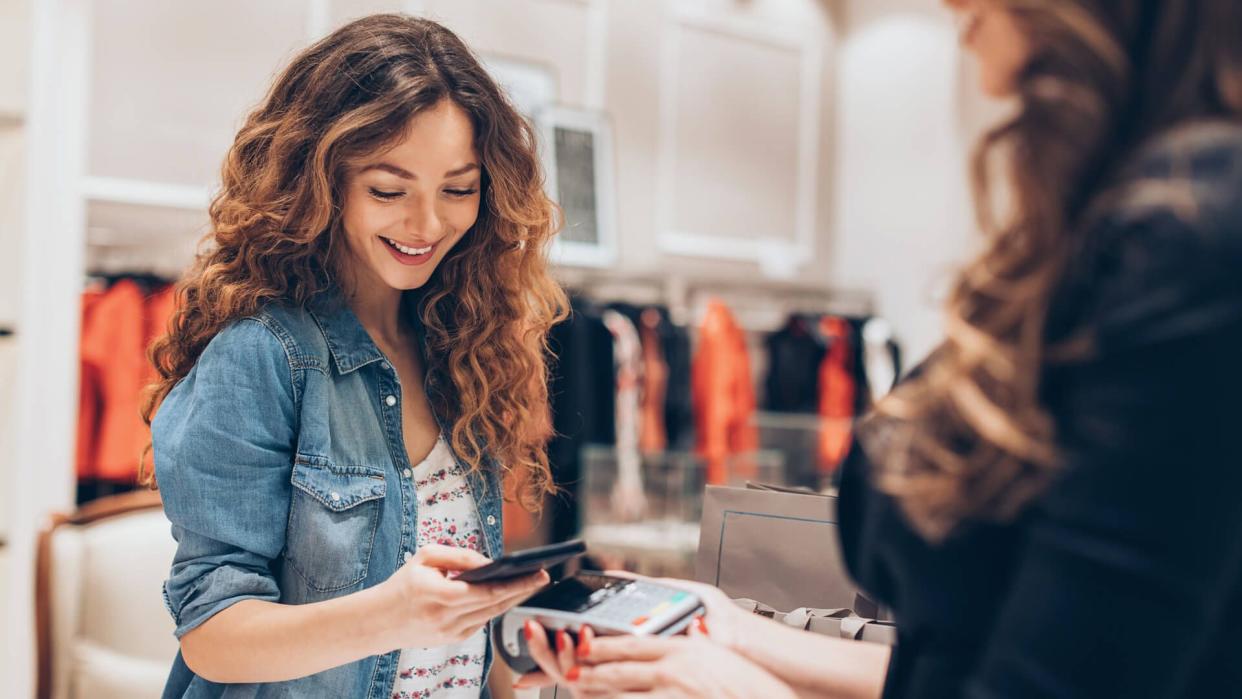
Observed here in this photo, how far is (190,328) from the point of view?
1245 mm

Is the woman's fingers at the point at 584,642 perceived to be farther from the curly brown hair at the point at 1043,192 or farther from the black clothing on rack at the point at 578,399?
the black clothing on rack at the point at 578,399

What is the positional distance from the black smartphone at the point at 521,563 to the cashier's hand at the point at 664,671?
0.09 meters

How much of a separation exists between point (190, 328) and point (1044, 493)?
3.20 feet

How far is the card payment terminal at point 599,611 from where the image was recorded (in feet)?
3.08

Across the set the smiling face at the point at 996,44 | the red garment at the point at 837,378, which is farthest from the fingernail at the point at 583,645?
the red garment at the point at 837,378

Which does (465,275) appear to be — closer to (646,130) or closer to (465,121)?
(465,121)

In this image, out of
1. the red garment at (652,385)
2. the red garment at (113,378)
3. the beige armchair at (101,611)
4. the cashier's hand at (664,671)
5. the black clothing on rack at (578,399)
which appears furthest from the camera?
the red garment at (652,385)

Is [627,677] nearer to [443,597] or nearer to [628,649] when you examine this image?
[628,649]

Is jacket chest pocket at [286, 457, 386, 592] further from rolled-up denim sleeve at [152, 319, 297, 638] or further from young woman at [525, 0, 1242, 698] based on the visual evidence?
young woman at [525, 0, 1242, 698]

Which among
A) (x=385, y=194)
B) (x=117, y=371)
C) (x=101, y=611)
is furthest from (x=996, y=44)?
(x=117, y=371)

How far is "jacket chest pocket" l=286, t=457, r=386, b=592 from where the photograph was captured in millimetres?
1177

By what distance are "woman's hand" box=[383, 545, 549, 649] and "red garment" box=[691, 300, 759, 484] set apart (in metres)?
4.01

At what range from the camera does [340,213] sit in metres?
1.28

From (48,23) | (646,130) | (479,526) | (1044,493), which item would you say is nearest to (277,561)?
(479,526)
